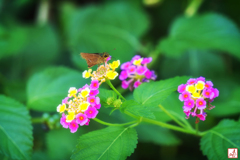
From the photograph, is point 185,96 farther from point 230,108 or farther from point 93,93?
point 230,108

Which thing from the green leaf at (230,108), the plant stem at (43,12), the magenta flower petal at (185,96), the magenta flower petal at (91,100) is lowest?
the magenta flower petal at (91,100)

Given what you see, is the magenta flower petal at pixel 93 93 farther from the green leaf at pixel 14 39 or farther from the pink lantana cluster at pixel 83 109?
the green leaf at pixel 14 39

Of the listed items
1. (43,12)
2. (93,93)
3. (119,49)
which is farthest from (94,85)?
(43,12)

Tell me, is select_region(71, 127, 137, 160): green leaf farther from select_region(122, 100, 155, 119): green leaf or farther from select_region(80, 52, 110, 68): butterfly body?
select_region(80, 52, 110, 68): butterfly body

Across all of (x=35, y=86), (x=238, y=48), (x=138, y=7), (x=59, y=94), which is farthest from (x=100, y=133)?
(x=138, y=7)

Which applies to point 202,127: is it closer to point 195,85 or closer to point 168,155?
point 168,155

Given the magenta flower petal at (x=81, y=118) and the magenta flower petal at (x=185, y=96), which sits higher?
the magenta flower petal at (x=185, y=96)

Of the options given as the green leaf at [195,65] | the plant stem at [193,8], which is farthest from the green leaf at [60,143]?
the plant stem at [193,8]
